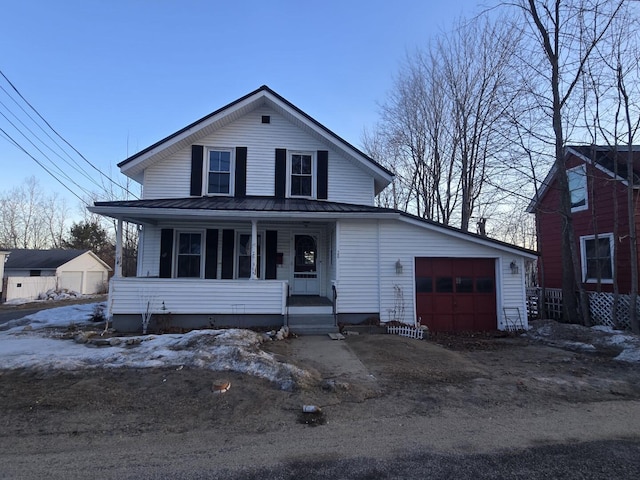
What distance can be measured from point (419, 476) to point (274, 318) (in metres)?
7.61

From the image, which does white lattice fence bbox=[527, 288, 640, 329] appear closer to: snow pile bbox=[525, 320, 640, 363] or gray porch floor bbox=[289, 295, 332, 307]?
snow pile bbox=[525, 320, 640, 363]

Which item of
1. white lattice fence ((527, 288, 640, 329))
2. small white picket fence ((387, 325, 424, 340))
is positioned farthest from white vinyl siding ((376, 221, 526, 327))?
white lattice fence ((527, 288, 640, 329))

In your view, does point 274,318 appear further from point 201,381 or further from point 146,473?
point 146,473

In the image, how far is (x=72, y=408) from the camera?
4.87 m

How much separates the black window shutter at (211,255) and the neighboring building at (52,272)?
2334 centimetres

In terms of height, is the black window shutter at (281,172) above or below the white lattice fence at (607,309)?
above

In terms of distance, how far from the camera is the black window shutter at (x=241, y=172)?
1284 centimetres

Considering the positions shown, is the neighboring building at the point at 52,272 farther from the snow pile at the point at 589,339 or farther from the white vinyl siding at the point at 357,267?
the snow pile at the point at 589,339

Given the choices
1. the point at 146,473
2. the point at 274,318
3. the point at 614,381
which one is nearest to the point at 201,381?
the point at 146,473

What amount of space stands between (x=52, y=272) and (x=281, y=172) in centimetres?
2824

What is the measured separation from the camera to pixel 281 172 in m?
13.1

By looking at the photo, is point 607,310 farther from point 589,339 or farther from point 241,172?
point 241,172

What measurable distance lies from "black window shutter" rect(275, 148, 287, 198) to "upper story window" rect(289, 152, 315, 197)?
236 mm

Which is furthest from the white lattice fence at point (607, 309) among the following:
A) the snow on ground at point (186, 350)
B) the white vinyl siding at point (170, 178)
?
the white vinyl siding at point (170, 178)
